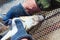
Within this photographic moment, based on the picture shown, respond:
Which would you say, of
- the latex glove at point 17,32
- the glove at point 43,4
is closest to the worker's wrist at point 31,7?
the glove at point 43,4

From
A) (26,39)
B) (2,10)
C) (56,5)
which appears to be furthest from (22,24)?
(2,10)

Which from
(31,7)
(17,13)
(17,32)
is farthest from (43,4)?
(17,32)

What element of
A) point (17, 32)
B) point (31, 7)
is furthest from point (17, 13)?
point (17, 32)

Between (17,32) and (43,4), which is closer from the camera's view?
(17,32)

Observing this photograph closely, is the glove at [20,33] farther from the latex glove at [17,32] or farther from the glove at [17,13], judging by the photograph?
the glove at [17,13]

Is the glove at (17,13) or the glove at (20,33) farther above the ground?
the glove at (17,13)

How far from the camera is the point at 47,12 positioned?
116 centimetres

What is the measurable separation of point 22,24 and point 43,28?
137 mm

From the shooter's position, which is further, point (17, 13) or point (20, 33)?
point (17, 13)

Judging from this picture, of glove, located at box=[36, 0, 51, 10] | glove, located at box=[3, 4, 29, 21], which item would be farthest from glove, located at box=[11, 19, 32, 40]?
glove, located at box=[36, 0, 51, 10]

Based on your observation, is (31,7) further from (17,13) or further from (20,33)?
(20,33)

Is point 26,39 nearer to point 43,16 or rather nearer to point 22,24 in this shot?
point 22,24

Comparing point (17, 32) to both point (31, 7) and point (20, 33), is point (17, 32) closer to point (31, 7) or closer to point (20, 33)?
point (20, 33)

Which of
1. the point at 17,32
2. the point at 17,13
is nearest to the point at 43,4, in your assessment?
the point at 17,13
